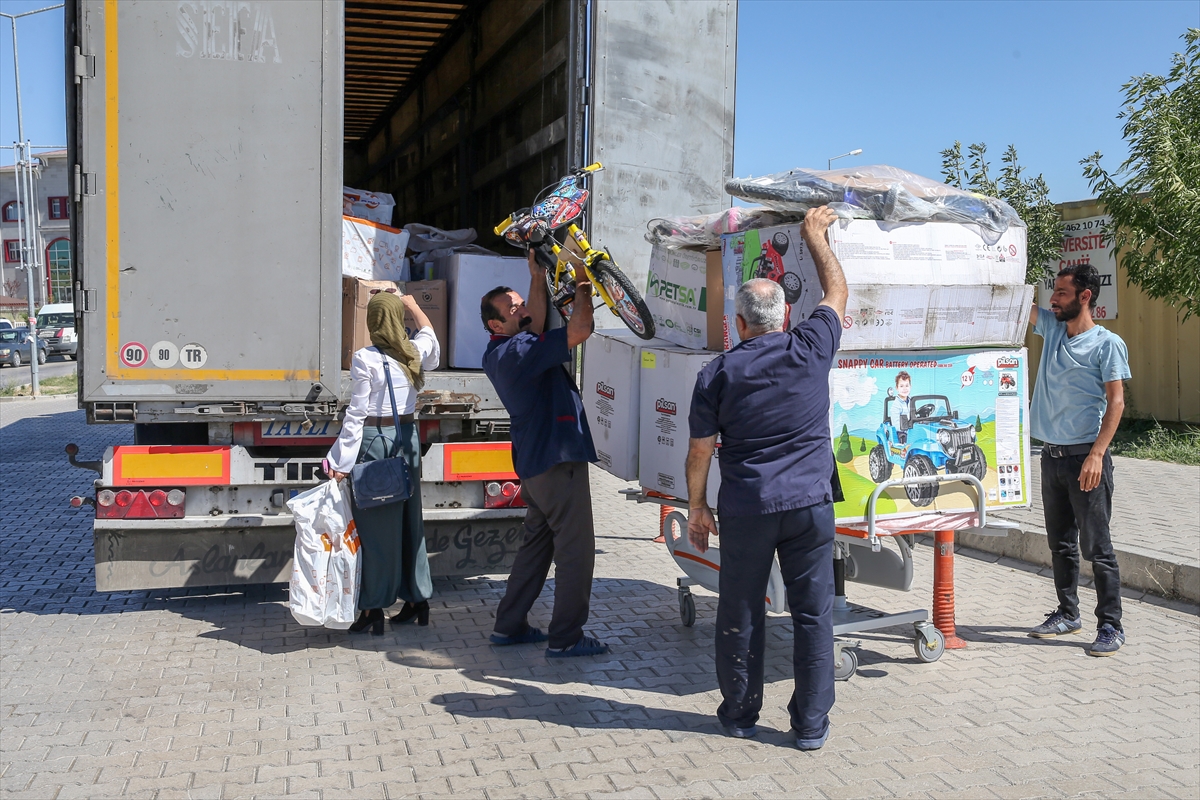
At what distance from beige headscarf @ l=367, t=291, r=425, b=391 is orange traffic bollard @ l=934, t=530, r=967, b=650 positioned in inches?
106

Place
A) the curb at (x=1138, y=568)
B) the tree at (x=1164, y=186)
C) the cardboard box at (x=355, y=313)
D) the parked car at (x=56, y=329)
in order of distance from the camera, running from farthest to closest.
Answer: the parked car at (x=56, y=329), the tree at (x=1164, y=186), the curb at (x=1138, y=568), the cardboard box at (x=355, y=313)

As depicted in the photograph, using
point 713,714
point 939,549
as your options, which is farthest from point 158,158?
point 939,549

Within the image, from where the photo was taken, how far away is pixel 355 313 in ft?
18.5

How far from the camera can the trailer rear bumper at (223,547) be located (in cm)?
523

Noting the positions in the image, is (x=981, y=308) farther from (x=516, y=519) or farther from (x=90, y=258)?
(x=90, y=258)

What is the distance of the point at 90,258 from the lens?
4734mm

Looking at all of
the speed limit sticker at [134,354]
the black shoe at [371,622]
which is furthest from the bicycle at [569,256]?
the black shoe at [371,622]

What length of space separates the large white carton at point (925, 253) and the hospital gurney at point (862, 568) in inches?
33.2

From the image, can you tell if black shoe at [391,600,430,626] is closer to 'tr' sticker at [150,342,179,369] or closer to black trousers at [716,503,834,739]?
'tr' sticker at [150,342,179,369]

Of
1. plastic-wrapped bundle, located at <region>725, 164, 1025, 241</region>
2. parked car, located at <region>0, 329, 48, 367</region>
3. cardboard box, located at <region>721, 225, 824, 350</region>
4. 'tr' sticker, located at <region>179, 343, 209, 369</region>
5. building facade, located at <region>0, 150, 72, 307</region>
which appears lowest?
parked car, located at <region>0, 329, 48, 367</region>

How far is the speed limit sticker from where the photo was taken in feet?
15.8

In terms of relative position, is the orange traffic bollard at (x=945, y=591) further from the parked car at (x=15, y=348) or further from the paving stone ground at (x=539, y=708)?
the parked car at (x=15, y=348)

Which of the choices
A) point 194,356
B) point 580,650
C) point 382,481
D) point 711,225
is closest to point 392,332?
point 382,481

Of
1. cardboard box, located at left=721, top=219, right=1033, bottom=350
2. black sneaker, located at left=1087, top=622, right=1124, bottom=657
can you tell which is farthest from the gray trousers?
black sneaker, located at left=1087, top=622, right=1124, bottom=657
